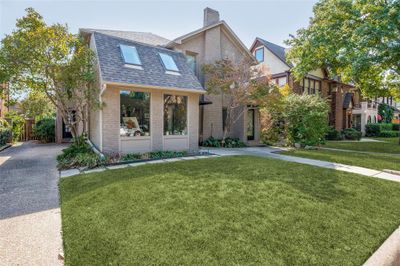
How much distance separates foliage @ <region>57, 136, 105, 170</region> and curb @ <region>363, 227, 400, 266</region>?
7972mm

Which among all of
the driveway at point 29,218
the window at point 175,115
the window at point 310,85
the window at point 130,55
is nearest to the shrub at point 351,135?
the window at point 310,85

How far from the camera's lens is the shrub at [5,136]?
13941 millimetres

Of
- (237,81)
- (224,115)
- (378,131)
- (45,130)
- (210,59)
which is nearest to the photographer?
(237,81)

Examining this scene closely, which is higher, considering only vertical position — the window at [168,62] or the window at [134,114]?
the window at [168,62]

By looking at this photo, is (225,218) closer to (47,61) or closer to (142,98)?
(142,98)

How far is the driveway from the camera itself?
3146 mm

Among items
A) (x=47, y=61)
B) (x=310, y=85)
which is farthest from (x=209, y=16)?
(x=310, y=85)

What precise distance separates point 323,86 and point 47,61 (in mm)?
25776

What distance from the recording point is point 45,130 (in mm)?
17016

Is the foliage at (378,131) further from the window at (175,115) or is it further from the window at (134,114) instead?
the window at (134,114)

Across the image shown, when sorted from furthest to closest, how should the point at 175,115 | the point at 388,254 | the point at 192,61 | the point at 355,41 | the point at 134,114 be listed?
the point at 192,61
the point at 355,41
the point at 175,115
the point at 134,114
the point at 388,254

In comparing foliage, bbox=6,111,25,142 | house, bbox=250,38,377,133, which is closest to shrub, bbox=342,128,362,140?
house, bbox=250,38,377,133

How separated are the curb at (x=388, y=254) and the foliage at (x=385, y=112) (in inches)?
1652

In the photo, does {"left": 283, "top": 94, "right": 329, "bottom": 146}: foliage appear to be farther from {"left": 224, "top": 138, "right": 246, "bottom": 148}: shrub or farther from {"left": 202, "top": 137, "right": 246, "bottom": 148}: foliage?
{"left": 202, "top": 137, "right": 246, "bottom": 148}: foliage
